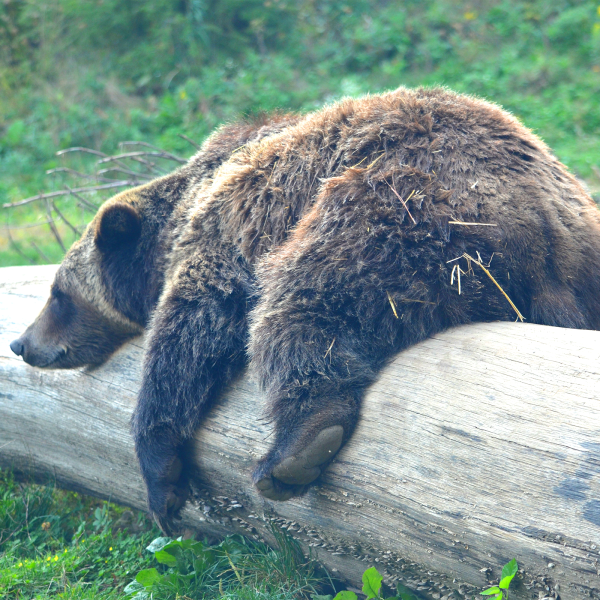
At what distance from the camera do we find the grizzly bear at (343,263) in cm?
268

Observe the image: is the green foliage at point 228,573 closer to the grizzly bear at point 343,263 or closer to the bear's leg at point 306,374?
the grizzly bear at point 343,263

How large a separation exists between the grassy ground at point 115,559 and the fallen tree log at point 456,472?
0.13 m

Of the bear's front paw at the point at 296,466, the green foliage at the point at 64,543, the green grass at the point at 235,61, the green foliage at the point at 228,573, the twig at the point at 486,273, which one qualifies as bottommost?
the green foliage at the point at 64,543

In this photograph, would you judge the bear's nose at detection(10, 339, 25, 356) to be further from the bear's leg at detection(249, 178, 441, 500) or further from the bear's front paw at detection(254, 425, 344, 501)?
the bear's front paw at detection(254, 425, 344, 501)

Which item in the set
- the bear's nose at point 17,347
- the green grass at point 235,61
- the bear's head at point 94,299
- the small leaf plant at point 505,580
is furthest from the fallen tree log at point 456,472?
the green grass at point 235,61

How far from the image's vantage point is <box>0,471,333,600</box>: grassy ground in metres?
2.72

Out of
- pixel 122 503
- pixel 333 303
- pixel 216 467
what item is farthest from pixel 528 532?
pixel 122 503

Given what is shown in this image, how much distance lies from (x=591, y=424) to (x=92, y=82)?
12699 mm

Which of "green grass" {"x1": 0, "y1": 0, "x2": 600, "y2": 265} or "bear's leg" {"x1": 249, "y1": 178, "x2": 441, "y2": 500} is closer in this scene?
"bear's leg" {"x1": 249, "y1": 178, "x2": 441, "y2": 500}

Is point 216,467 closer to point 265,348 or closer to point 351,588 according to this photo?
point 265,348

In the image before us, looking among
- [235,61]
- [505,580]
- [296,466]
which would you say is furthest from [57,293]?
[235,61]

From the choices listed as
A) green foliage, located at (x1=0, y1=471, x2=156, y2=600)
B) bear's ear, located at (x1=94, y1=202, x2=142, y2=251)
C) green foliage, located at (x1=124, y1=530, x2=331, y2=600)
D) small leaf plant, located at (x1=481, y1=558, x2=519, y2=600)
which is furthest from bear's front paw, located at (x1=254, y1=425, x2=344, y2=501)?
bear's ear, located at (x1=94, y1=202, x2=142, y2=251)

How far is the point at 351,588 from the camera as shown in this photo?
269cm

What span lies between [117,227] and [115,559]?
1.82 metres
